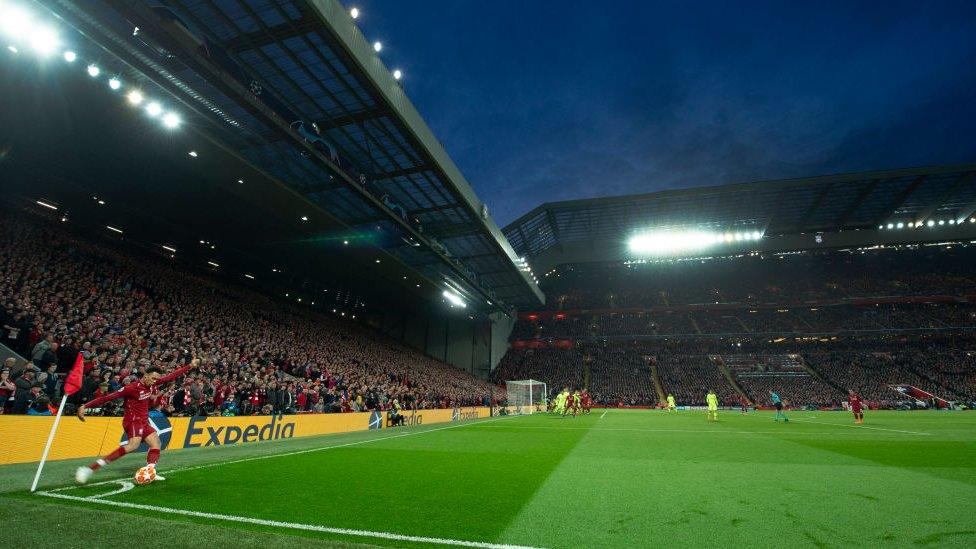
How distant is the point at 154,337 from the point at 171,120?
8016 mm

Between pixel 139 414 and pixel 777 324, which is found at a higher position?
pixel 777 324

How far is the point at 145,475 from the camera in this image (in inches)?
242

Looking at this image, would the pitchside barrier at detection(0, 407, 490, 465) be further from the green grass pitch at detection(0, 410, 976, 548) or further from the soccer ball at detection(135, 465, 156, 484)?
the soccer ball at detection(135, 465, 156, 484)

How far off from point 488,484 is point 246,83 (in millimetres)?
13444

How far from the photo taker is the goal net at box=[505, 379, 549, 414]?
38344mm

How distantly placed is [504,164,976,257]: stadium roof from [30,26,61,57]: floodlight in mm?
32619

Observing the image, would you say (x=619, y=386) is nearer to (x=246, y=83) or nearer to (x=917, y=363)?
(x=917, y=363)

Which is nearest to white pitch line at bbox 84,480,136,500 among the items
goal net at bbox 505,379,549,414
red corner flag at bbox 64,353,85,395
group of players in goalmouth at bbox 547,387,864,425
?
red corner flag at bbox 64,353,85,395

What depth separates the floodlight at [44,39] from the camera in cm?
1067

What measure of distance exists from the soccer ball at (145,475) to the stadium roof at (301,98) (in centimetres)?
995

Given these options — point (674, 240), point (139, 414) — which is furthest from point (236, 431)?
point (674, 240)

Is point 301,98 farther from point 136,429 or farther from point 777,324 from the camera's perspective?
point 777,324

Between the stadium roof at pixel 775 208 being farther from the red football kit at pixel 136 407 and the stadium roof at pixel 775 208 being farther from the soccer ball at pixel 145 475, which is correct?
the soccer ball at pixel 145 475

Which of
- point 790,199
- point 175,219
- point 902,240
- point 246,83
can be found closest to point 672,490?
point 246,83
